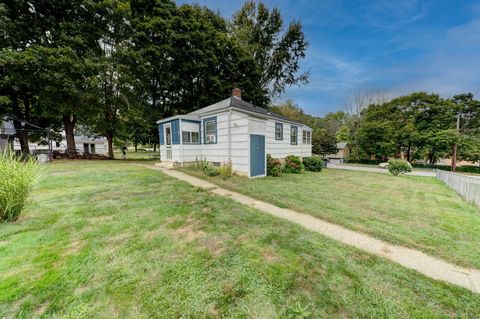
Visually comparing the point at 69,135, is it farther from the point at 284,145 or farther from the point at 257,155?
the point at 284,145

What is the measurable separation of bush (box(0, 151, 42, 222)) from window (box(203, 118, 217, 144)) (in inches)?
324

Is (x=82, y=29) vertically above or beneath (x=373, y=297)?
above

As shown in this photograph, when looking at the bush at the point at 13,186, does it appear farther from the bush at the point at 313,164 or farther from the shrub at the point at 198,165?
the bush at the point at 313,164

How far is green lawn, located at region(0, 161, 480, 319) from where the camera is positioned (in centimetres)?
193

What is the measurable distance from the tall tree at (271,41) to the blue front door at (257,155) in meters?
17.6

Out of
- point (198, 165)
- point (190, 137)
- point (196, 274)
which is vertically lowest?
point (196, 274)

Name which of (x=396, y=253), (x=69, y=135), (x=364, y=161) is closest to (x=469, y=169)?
(x=364, y=161)

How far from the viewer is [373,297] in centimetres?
212

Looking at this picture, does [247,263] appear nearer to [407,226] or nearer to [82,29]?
[407,226]

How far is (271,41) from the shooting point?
2473cm

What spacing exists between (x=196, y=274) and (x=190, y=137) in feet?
33.9

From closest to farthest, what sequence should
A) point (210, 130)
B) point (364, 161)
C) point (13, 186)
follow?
point (13, 186)
point (210, 130)
point (364, 161)

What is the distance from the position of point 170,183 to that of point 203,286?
594 cm

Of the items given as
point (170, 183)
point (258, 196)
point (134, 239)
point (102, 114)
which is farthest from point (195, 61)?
point (134, 239)
